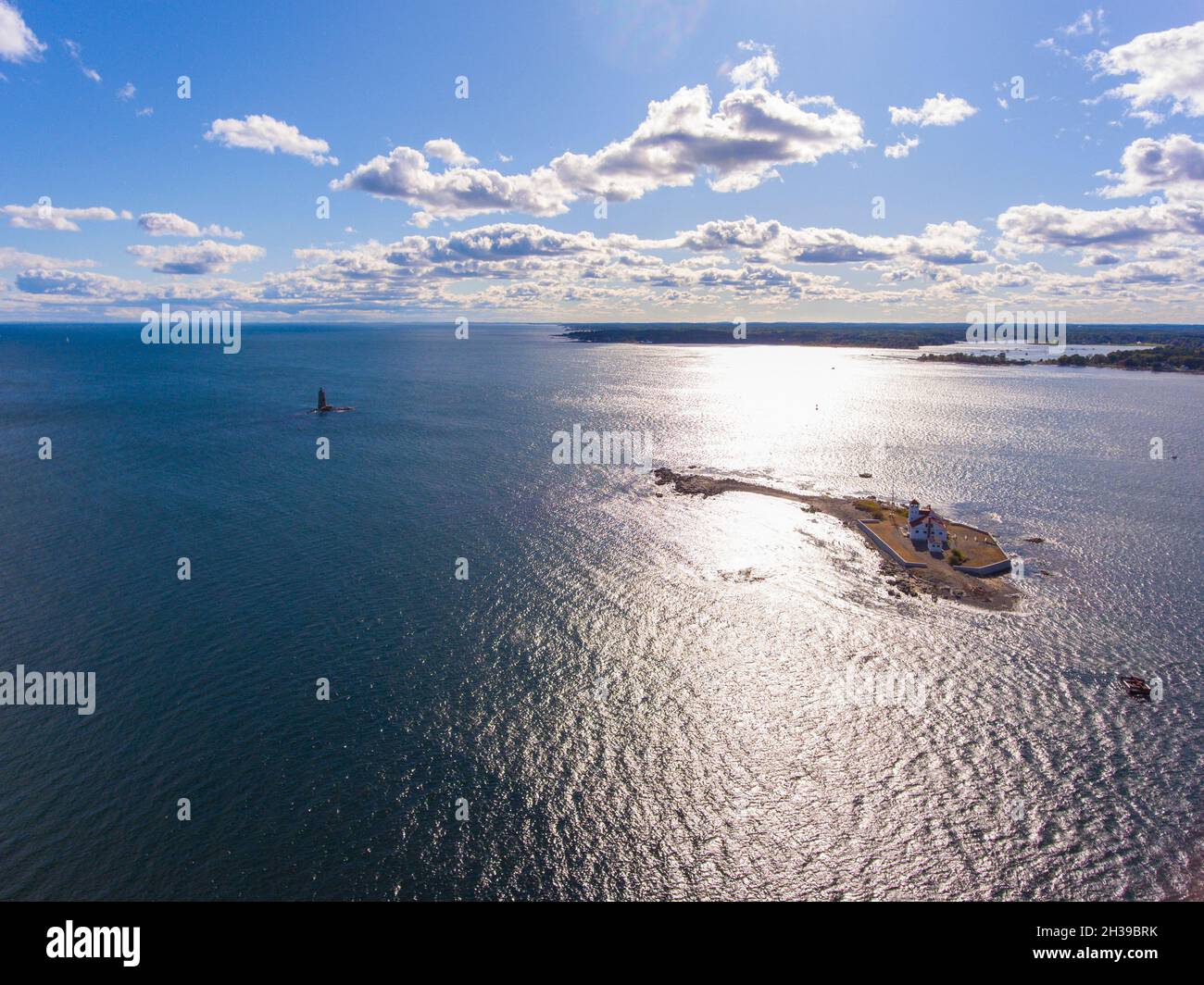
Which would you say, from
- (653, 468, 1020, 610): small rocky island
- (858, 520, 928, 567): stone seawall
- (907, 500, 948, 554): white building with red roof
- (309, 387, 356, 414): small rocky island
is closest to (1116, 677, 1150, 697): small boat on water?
(653, 468, 1020, 610): small rocky island

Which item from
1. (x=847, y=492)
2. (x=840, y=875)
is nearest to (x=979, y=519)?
(x=847, y=492)

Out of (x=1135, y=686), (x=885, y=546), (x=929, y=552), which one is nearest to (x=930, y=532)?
(x=929, y=552)

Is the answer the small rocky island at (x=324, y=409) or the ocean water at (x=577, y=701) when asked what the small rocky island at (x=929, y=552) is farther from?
the small rocky island at (x=324, y=409)

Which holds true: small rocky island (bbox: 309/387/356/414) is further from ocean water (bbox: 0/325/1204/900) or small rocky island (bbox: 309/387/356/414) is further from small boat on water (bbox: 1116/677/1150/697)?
small boat on water (bbox: 1116/677/1150/697)

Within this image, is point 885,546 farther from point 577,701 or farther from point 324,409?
point 324,409

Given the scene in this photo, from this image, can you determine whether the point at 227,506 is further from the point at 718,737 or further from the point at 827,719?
the point at 827,719
